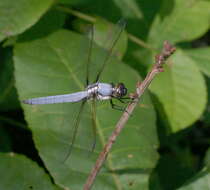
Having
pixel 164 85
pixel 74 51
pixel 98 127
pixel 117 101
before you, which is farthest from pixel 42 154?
Answer: pixel 164 85

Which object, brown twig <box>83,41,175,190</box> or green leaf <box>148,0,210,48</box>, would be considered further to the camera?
green leaf <box>148,0,210,48</box>

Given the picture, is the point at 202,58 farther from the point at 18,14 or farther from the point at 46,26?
the point at 18,14

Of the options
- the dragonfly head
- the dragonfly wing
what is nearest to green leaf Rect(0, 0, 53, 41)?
the dragonfly wing

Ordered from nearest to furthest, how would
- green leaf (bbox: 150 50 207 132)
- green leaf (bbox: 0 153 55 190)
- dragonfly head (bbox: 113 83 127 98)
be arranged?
1. green leaf (bbox: 0 153 55 190)
2. dragonfly head (bbox: 113 83 127 98)
3. green leaf (bbox: 150 50 207 132)

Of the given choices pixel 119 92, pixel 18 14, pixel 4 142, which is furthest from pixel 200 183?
pixel 4 142

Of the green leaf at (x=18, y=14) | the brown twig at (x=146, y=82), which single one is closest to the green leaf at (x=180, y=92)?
the green leaf at (x=18, y=14)

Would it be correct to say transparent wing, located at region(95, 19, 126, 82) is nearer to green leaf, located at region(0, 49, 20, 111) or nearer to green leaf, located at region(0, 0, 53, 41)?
green leaf, located at region(0, 0, 53, 41)

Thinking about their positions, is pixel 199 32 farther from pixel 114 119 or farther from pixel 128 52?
pixel 114 119

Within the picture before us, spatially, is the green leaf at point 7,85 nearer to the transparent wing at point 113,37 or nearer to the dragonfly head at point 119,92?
the transparent wing at point 113,37
